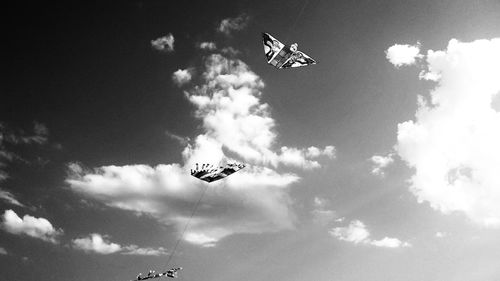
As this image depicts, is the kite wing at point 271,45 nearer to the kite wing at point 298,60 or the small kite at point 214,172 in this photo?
the kite wing at point 298,60

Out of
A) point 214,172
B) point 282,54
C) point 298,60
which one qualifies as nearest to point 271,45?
point 282,54

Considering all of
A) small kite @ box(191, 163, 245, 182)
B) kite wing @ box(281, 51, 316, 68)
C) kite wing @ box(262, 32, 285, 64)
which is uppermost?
kite wing @ box(262, 32, 285, 64)

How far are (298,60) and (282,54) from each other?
1.73m

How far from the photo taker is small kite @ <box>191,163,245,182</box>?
3039 centimetres

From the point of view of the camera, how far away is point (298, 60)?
3095 cm

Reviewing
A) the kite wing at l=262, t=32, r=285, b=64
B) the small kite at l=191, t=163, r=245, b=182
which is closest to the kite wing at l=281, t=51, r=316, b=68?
the kite wing at l=262, t=32, r=285, b=64

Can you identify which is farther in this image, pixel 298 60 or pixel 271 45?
pixel 298 60

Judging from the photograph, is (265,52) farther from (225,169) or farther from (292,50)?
(225,169)

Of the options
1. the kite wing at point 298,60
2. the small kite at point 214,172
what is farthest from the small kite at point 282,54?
the small kite at point 214,172

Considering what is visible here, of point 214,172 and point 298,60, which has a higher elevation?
point 298,60

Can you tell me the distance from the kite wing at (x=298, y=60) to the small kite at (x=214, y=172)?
10.8 meters

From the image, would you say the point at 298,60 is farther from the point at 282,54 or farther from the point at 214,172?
the point at 214,172

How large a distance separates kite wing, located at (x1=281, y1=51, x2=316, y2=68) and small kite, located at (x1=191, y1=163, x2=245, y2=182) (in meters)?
10.8

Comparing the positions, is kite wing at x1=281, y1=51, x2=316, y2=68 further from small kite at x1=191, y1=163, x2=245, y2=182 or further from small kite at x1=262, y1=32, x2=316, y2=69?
small kite at x1=191, y1=163, x2=245, y2=182
